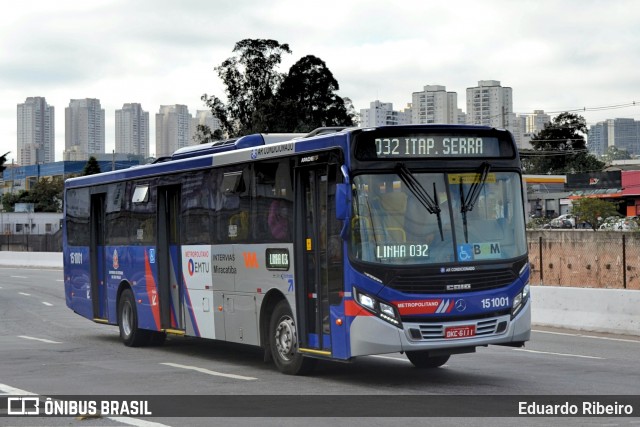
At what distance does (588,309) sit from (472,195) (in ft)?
32.6

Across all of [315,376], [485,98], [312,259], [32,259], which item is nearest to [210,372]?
[315,376]

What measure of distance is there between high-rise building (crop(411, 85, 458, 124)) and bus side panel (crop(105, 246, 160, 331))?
121005 mm

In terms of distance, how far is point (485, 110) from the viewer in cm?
16025

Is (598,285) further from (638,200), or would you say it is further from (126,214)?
(638,200)

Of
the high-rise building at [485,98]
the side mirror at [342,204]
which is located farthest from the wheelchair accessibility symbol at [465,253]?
the high-rise building at [485,98]

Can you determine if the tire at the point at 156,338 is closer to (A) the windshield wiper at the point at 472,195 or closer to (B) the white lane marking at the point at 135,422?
(A) the windshield wiper at the point at 472,195

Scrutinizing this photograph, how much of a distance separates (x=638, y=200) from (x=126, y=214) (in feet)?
230

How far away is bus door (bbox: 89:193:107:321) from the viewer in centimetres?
2081

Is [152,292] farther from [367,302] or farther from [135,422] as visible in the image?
[135,422]

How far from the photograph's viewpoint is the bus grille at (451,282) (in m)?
12.5

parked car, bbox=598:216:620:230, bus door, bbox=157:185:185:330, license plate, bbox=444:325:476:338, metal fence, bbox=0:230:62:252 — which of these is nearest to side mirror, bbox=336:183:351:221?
→ license plate, bbox=444:325:476:338

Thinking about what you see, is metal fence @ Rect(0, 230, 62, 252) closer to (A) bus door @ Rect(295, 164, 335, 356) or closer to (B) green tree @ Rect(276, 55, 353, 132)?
(B) green tree @ Rect(276, 55, 353, 132)

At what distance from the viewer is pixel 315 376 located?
14062mm

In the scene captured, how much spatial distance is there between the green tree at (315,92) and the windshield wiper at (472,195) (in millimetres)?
60684
